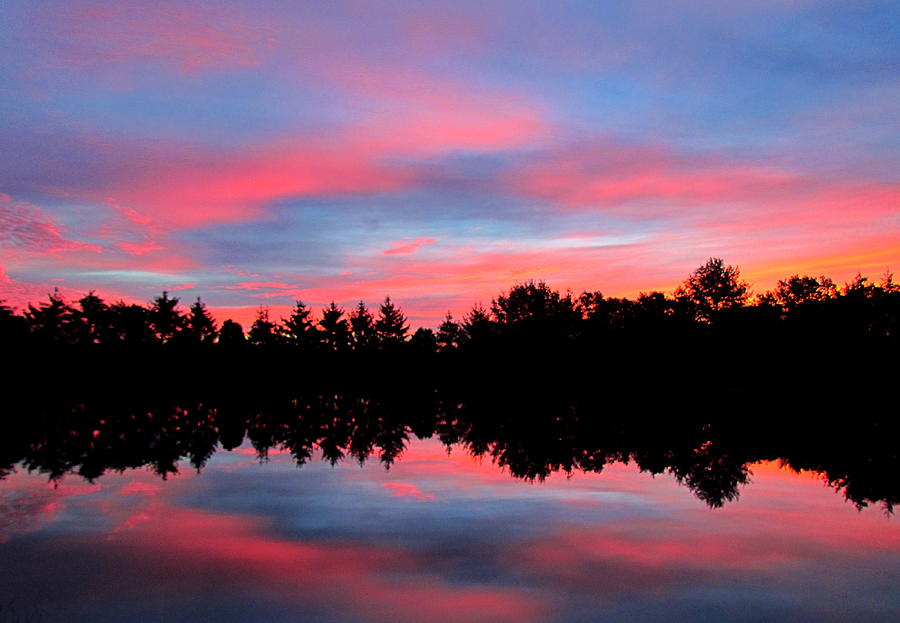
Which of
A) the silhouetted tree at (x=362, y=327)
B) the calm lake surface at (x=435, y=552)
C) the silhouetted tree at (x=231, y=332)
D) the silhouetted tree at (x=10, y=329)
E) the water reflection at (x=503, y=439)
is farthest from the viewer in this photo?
the silhouetted tree at (x=362, y=327)

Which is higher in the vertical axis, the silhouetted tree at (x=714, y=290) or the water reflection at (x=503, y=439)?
the silhouetted tree at (x=714, y=290)

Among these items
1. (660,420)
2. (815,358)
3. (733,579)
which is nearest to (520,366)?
(815,358)

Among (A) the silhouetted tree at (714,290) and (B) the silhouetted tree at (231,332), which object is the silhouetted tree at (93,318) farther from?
(A) the silhouetted tree at (714,290)

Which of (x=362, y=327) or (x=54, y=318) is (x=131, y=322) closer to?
(x=54, y=318)

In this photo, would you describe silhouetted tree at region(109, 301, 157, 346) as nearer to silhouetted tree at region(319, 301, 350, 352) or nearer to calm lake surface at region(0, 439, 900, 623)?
silhouetted tree at region(319, 301, 350, 352)

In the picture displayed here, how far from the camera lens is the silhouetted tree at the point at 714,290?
10381cm

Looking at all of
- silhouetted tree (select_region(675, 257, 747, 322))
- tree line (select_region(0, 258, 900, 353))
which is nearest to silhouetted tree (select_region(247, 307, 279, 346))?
tree line (select_region(0, 258, 900, 353))

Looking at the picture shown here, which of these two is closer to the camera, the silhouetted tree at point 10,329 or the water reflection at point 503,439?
the water reflection at point 503,439

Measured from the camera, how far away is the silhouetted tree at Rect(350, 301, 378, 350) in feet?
354

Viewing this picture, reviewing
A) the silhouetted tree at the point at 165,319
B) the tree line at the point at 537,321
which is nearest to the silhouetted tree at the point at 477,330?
the tree line at the point at 537,321

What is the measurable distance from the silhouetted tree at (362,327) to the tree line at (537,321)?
0.17 meters

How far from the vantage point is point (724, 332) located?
219 ft

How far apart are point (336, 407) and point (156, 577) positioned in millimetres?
31470

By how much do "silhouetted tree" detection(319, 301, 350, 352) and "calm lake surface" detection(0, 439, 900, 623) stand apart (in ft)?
299
